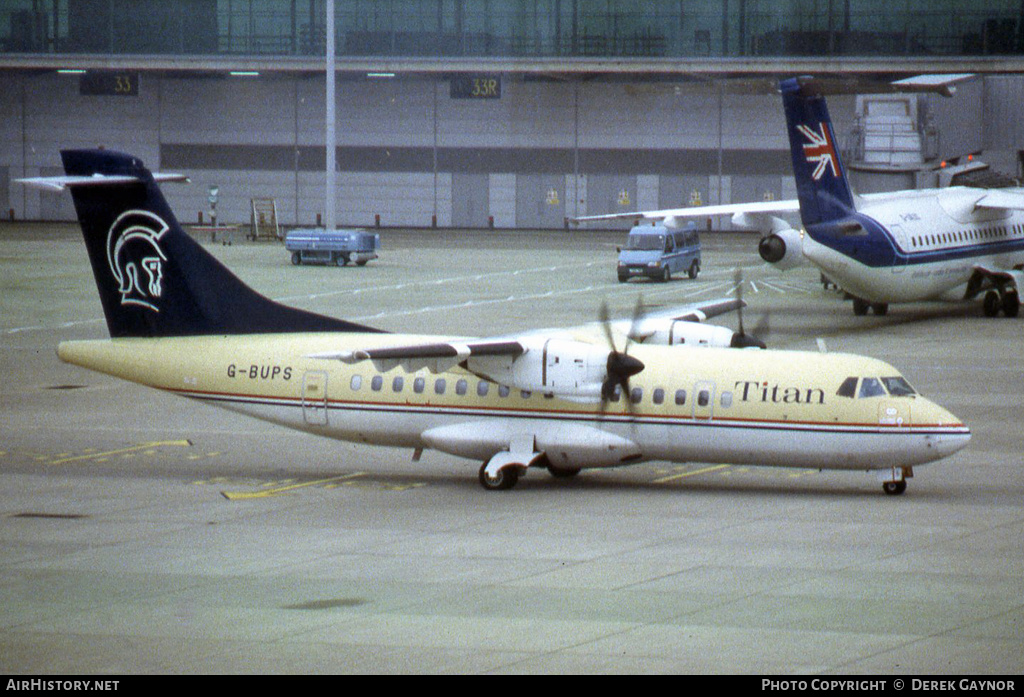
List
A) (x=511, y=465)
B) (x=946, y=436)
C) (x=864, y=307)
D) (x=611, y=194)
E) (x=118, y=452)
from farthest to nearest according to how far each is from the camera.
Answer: (x=611, y=194) < (x=864, y=307) < (x=118, y=452) < (x=511, y=465) < (x=946, y=436)

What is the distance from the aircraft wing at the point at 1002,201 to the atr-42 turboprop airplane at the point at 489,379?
29862 millimetres

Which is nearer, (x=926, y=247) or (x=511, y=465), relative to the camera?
(x=511, y=465)

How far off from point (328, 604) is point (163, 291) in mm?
12717

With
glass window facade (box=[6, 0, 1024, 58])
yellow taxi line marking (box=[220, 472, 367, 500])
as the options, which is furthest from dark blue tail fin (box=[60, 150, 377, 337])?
glass window facade (box=[6, 0, 1024, 58])

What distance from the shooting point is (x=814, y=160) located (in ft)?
169

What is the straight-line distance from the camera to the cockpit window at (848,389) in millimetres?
27266

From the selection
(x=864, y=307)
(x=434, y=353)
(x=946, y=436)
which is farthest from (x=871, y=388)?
(x=864, y=307)

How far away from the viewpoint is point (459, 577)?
70.6 ft

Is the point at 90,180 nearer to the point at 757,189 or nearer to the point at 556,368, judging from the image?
the point at 556,368

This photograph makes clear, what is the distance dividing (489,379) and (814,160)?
26.2 meters

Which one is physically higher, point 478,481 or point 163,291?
point 163,291

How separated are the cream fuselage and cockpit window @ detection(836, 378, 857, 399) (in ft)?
0.32
